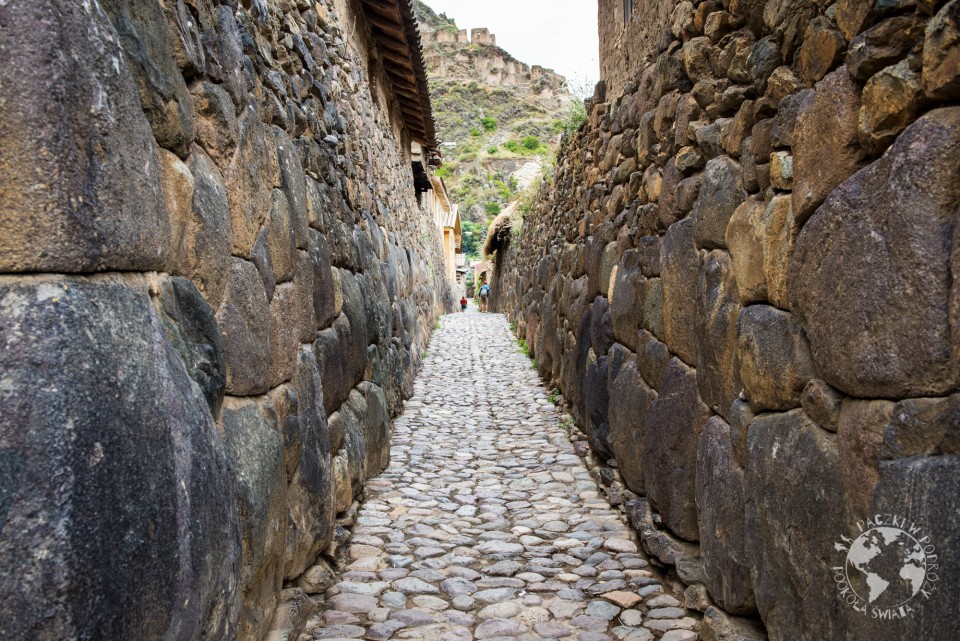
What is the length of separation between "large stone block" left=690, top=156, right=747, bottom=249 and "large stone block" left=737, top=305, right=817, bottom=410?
471 millimetres

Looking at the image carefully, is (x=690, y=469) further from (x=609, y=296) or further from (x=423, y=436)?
(x=423, y=436)

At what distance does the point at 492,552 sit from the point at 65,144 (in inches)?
127

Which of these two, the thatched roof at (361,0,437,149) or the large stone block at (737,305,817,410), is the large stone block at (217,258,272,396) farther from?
the thatched roof at (361,0,437,149)

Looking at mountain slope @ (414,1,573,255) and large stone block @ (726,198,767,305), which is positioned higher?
mountain slope @ (414,1,573,255)

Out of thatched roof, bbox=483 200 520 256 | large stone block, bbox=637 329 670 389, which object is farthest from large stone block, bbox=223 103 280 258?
thatched roof, bbox=483 200 520 256

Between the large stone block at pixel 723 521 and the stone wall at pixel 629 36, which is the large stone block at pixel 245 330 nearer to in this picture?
the large stone block at pixel 723 521

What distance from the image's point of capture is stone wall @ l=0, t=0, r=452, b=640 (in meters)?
1.09

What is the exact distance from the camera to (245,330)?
234 centimetres

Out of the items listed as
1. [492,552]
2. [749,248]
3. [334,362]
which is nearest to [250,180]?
[334,362]

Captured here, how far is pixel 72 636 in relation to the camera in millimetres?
1080

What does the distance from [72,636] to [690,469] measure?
273 centimetres

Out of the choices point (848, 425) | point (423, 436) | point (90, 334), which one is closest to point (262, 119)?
point (90, 334)
